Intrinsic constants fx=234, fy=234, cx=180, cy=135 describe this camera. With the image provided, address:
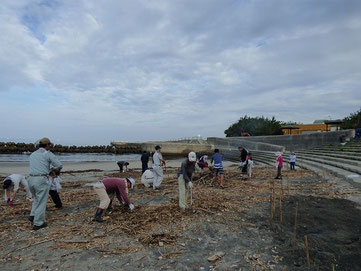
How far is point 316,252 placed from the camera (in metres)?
3.97

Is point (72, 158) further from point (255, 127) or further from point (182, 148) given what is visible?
point (255, 127)

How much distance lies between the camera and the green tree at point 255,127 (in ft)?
133

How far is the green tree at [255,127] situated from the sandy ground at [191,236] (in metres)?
34.7

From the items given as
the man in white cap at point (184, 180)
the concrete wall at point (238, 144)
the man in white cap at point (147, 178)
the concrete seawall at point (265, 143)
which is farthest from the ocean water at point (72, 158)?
the man in white cap at point (184, 180)

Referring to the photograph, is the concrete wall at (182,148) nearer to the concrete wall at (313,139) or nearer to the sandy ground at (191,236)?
the concrete wall at (313,139)

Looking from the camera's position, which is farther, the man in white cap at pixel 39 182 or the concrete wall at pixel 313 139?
the concrete wall at pixel 313 139

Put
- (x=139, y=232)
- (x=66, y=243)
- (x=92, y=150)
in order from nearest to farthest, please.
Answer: (x=66, y=243)
(x=139, y=232)
(x=92, y=150)

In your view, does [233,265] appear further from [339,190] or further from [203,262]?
[339,190]

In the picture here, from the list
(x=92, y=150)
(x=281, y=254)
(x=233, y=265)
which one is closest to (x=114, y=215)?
(x=233, y=265)

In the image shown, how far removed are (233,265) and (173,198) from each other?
175 inches

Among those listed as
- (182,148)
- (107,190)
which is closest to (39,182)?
(107,190)

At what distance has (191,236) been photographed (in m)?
4.73

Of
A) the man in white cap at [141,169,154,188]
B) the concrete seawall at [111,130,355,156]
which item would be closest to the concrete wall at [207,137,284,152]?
the concrete seawall at [111,130,355,156]

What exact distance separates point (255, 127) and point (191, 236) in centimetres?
4035
